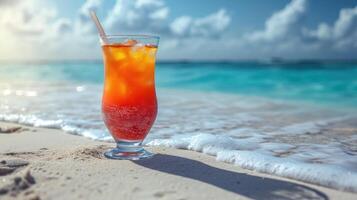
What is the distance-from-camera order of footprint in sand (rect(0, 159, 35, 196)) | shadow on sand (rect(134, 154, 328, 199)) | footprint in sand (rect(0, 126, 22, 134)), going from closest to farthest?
footprint in sand (rect(0, 159, 35, 196))
shadow on sand (rect(134, 154, 328, 199))
footprint in sand (rect(0, 126, 22, 134))

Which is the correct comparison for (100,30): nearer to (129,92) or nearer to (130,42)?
(130,42)

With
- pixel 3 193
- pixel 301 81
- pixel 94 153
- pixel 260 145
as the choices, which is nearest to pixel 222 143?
pixel 260 145

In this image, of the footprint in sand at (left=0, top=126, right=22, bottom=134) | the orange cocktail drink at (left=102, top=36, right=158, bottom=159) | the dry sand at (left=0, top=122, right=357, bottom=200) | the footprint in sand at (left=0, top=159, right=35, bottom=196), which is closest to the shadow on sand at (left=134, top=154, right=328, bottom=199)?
the dry sand at (left=0, top=122, right=357, bottom=200)

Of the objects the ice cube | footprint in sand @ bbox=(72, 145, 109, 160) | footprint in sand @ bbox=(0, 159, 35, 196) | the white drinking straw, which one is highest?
the white drinking straw

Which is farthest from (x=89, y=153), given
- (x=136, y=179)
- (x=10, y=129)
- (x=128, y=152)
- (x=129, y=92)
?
(x=10, y=129)

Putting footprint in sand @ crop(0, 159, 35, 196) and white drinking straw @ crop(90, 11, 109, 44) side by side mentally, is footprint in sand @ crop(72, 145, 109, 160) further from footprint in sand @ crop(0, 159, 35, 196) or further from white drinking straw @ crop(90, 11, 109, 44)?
white drinking straw @ crop(90, 11, 109, 44)

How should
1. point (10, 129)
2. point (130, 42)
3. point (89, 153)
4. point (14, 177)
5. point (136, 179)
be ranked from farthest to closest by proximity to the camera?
1. point (10, 129)
2. point (89, 153)
3. point (130, 42)
4. point (136, 179)
5. point (14, 177)

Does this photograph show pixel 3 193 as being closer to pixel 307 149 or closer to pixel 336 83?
pixel 307 149

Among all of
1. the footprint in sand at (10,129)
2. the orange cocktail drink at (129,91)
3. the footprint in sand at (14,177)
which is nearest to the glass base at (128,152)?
the orange cocktail drink at (129,91)
